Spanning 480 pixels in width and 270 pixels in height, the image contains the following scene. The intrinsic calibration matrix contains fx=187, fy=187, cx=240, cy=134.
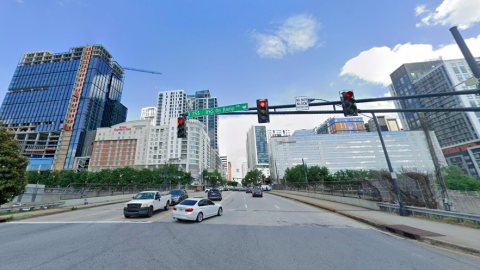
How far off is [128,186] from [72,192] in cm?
1200

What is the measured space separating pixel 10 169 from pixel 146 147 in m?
102

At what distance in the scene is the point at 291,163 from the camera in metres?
135

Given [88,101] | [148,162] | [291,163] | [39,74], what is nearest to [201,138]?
[148,162]

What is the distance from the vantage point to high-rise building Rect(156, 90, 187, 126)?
484 ft

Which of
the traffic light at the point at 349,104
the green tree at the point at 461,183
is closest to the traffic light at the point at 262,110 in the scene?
the traffic light at the point at 349,104

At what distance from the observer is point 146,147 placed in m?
109

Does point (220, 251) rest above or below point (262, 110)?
below

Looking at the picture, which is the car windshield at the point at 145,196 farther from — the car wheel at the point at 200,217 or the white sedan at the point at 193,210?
the car wheel at the point at 200,217

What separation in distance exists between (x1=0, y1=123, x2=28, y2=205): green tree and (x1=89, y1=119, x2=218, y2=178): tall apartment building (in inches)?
3538

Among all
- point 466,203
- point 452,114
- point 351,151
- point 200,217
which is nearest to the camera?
point 200,217

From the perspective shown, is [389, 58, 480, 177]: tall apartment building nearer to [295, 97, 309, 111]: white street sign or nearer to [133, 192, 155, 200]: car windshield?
[295, 97, 309, 111]: white street sign

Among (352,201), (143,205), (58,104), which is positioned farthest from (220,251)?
Answer: (58,104)

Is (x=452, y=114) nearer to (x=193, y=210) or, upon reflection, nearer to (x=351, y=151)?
(x=351, y=151)

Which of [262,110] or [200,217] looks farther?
[200,217]
